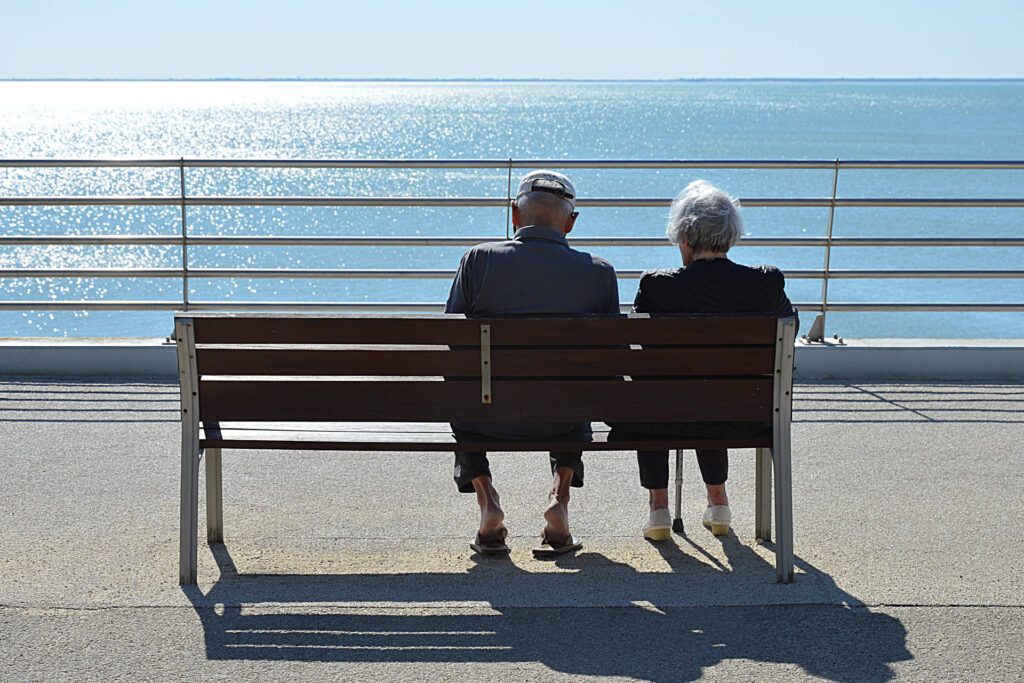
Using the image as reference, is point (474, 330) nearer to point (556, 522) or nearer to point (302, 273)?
point (556, 522)

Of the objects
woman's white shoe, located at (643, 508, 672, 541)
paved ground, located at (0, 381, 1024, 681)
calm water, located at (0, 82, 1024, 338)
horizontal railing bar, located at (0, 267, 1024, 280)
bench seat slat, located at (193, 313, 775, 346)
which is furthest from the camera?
calm water, located at (0, 82, 1024, 338)

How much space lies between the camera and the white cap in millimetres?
3947

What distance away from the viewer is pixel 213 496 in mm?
4023

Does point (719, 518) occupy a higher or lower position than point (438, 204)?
lower

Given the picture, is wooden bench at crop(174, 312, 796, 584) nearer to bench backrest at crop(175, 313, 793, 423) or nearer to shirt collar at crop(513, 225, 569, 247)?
bench backrest at crop(175, 313, 793, 423)

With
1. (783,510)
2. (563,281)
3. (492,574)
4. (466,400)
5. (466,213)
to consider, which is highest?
(563,281)

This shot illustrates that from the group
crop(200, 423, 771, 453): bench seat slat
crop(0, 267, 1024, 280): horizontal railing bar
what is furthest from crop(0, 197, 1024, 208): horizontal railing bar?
crop(200, 423, 771, 453): bench seat slat

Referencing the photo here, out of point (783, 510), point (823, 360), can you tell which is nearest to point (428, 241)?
point (823, 360)

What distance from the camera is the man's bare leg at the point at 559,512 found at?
394 centimetres

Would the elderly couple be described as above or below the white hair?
below

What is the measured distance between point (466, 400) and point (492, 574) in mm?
585

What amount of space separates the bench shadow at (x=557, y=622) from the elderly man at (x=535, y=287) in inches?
5.8

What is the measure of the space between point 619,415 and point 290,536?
1.28 metres

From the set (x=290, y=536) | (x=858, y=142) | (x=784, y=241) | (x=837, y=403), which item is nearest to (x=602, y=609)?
(x=290, y=536)
